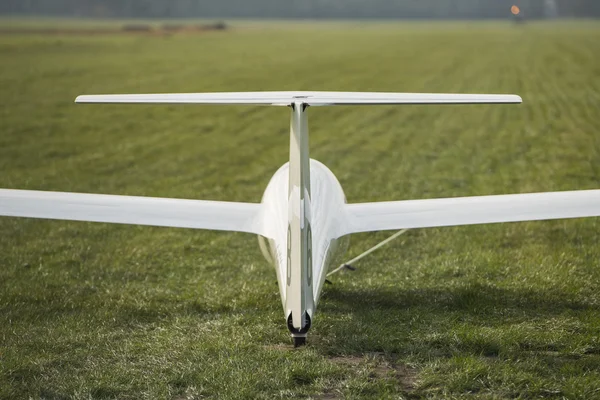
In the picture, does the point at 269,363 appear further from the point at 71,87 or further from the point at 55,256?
the point at 71,87

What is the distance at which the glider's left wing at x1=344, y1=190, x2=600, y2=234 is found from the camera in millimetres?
9039

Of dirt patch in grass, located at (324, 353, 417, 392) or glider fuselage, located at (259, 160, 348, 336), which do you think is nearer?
dirt patch in grass, located at (324, 353, 417, 392)

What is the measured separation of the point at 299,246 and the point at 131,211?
2.94m

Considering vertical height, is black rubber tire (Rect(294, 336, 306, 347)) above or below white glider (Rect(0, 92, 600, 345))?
below

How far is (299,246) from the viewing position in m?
7.34

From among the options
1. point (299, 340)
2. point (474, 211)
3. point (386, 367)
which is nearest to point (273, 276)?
point (474, 211)

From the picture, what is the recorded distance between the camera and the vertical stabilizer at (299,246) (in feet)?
23.9

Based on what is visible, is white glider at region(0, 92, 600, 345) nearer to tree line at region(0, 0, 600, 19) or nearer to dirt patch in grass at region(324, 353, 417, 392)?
dirt patch in grass at region(324, 353, 417, 392)

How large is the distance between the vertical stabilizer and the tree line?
32848 mm

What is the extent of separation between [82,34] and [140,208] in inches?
2601

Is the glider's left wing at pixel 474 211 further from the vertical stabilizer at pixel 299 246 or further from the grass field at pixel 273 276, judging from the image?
the vertical stabilizer at pixel 299 246

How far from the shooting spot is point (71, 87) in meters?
34.0

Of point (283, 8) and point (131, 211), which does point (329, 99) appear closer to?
point (131, 211)

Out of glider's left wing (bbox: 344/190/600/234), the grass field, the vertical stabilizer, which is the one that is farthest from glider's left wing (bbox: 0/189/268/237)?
the vertical stabilizer
